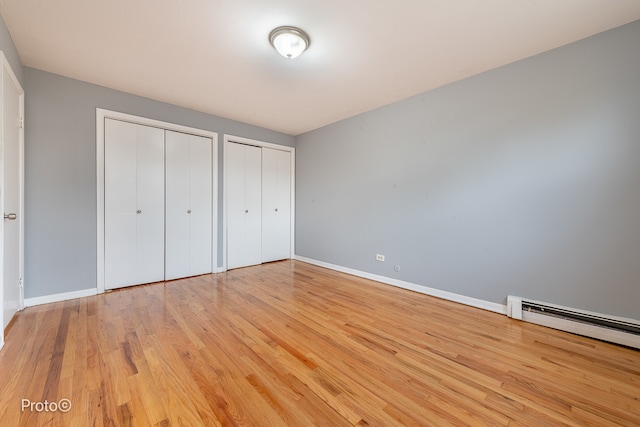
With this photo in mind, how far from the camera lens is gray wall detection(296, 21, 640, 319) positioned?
2008 mm

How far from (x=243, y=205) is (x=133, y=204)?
1.61m

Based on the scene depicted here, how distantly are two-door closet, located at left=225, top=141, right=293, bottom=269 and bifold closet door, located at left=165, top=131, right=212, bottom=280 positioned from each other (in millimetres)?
356

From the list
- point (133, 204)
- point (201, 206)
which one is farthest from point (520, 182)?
point (133, 204)

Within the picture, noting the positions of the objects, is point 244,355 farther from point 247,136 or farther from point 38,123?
point 247,136

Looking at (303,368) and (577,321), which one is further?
(577,321)

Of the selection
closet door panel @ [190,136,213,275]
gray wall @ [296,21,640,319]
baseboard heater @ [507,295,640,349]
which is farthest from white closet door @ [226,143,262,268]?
baseboard heater @ [507,295,640,349]

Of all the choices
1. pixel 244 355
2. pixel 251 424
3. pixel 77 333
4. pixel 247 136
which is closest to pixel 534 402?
pixel 251 424

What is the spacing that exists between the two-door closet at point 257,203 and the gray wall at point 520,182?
6.03 ft

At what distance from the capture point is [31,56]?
2.41 m

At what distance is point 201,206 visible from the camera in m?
3.89

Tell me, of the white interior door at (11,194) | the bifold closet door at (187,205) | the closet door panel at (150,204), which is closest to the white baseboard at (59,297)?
the white interior door at (11,194)

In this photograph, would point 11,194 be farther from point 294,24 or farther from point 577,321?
point 577,321

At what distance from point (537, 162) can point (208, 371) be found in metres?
3.33

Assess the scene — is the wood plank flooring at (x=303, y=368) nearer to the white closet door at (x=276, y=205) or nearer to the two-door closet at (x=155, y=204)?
the two-door closet at (x=155, y=204)
